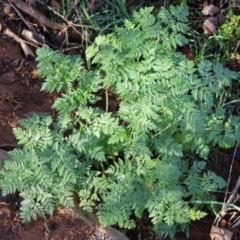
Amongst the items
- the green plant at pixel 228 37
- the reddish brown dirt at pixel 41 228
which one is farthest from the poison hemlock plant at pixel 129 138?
the green plant at pixel 228 37

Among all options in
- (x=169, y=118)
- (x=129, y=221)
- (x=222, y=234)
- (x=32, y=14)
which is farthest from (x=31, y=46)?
(x=222, y=234)

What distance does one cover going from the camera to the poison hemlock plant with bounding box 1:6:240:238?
10.4 feet

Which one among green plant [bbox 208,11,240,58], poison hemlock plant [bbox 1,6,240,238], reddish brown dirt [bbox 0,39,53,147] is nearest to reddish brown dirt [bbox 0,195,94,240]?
poison hemlock plant [bbox 1,6,240,238]

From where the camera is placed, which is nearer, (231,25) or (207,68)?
(207,68)

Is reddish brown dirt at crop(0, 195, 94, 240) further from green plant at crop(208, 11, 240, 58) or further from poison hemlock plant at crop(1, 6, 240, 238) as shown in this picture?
green plant at crop(208, 11, 240, 58)

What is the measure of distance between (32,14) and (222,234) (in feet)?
6.99

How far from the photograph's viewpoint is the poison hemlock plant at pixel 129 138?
10.4 ft

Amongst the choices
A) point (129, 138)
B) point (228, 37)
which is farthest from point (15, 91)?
point (228, 37)

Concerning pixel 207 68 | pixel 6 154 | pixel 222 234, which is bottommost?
pixel 222 234

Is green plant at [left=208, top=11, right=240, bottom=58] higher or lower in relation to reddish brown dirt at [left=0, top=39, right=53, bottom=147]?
higher

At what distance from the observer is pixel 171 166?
3.27 m

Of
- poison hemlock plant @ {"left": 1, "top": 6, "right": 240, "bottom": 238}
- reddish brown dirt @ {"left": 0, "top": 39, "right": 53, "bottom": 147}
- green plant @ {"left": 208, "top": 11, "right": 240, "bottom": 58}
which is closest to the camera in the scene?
poison hemlock plant @ {"left": 1, "top": 6, "right": 240, "bottom": 238}

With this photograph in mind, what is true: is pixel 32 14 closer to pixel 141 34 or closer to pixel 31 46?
pixel 31 46

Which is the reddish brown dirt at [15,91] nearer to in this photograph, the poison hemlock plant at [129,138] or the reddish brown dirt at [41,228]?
the poison hemlock plant at [129,138]
